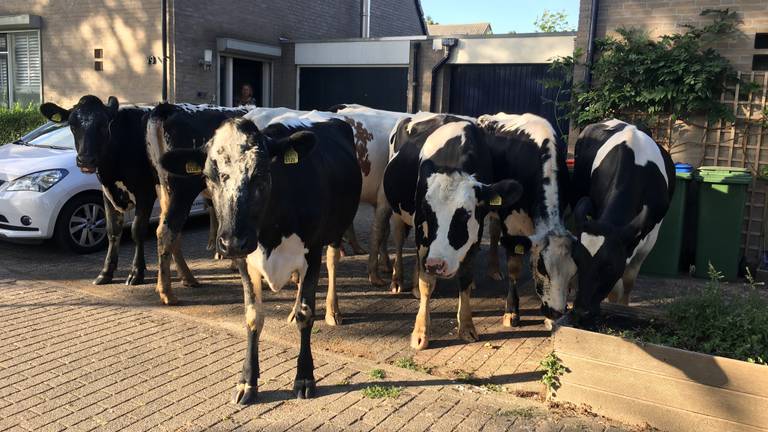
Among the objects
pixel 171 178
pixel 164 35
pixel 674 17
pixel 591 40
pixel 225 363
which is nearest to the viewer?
pixel 225 363

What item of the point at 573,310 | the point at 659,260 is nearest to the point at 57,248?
the point at 573,310

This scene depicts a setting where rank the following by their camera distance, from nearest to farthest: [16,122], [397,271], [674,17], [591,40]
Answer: [397,271] < [674,17] < [591,40] < [16,122]

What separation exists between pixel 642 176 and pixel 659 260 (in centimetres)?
283

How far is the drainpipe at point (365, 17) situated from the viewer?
19.4 m

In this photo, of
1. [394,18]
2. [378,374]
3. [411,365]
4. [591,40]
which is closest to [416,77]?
[591,40]

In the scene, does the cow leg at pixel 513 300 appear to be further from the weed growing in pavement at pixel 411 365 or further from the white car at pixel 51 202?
the white car at pixel 51 202

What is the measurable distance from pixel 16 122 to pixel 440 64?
980 cm

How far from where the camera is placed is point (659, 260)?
8039 mm

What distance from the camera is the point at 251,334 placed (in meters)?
4.28

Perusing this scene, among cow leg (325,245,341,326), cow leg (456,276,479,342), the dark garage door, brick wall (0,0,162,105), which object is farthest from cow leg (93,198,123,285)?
the dark garage door

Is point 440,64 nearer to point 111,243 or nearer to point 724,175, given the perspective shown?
point 724,175

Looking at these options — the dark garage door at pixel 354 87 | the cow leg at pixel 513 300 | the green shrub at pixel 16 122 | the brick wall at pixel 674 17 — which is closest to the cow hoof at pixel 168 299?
the cow leg at pixel 513 300

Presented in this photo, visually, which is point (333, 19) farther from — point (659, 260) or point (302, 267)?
Result: point (302, 267)

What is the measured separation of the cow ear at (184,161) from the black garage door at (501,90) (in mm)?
9166
